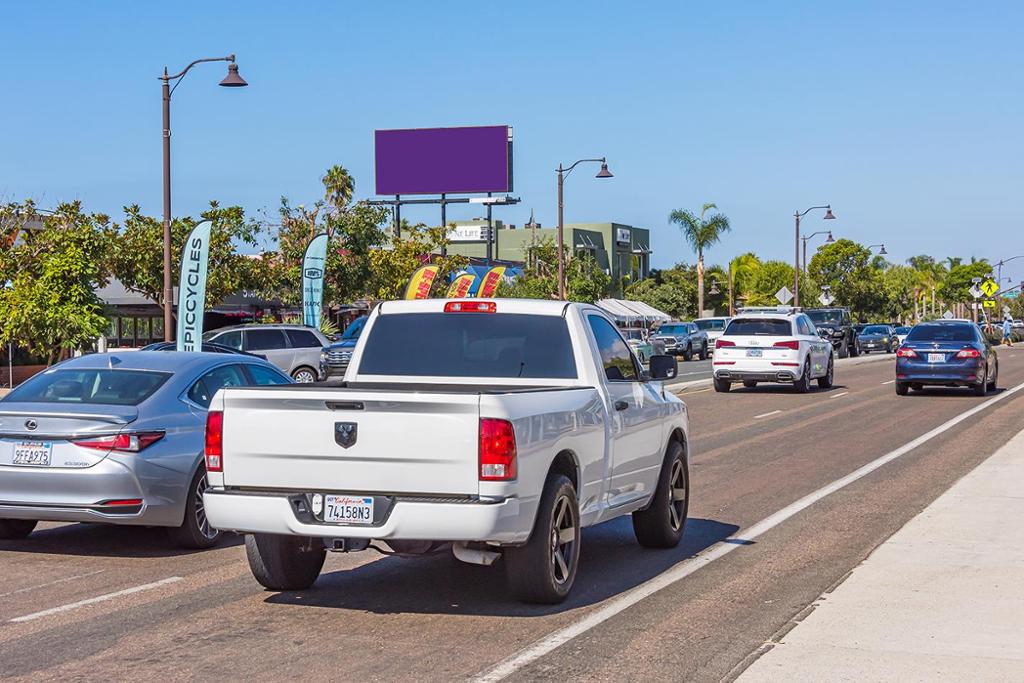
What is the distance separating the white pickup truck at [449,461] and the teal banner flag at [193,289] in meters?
18.7

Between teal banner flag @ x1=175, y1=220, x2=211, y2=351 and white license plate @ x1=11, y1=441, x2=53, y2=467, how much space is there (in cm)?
1706

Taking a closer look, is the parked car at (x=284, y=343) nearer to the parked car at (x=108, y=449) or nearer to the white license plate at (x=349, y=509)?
the parked car at (x=108, y=449)

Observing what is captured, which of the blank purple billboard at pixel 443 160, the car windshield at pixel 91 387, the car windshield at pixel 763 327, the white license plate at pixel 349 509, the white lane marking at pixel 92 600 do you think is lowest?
the white lane marking at pixel 92 600

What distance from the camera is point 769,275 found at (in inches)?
4906

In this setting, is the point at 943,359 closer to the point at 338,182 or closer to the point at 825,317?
the point at 825,317

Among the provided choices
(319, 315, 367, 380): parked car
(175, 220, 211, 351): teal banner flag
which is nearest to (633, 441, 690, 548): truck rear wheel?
(175, 220, 211, 351): teal banner flag

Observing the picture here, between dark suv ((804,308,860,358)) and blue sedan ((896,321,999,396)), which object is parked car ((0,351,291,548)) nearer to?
blue sedan ((896,321,999,396))

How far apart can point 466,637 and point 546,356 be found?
2460 millimetres

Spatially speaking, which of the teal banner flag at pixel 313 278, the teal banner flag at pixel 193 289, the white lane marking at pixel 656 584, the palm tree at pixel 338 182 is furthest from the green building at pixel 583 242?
the white lane marking at pixel 656 584

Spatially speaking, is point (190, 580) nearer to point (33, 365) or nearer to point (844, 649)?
point (844, 649)

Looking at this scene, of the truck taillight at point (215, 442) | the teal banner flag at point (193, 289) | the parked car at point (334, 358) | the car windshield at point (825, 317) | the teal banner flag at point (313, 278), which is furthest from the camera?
the car windshield at point (825, 317)

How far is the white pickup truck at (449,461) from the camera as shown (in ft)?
25.0

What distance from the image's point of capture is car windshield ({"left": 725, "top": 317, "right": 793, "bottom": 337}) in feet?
103

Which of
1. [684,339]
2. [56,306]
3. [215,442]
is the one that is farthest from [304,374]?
[684,339]
